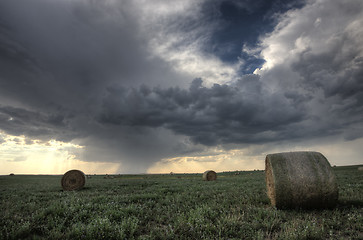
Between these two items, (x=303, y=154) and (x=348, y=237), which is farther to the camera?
(x=303, y=154)

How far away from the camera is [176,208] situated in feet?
29.6

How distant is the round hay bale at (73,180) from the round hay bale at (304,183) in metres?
20.0

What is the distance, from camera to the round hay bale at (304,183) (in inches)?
326

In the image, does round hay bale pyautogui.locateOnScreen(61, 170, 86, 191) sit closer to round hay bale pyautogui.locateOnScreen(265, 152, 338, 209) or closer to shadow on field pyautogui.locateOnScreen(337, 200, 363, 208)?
round hay bale pyautogui.locateOnScreen(265, 152, 338, 209)

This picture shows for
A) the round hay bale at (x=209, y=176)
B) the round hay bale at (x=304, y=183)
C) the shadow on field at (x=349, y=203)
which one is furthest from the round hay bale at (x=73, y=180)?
the shadow on field at (x=349, y=203)

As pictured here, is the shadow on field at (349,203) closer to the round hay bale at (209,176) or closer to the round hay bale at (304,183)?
the round hay bale at (304,183)

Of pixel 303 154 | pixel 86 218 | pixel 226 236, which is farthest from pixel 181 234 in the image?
pixel 303 154

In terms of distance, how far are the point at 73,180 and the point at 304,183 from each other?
21843 mm

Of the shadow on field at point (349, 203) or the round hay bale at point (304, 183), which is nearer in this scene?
the round hay bale at point (304, 183)

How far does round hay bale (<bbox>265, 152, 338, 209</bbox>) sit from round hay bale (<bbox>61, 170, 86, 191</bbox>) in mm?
19964

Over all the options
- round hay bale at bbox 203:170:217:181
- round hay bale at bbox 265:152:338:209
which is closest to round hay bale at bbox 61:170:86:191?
round hay bale at bbox 203:170:217:181

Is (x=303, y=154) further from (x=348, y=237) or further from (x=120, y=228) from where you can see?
(x=120, y=228)

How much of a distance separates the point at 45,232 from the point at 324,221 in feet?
30.2

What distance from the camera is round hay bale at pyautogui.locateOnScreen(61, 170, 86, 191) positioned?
20.9m
